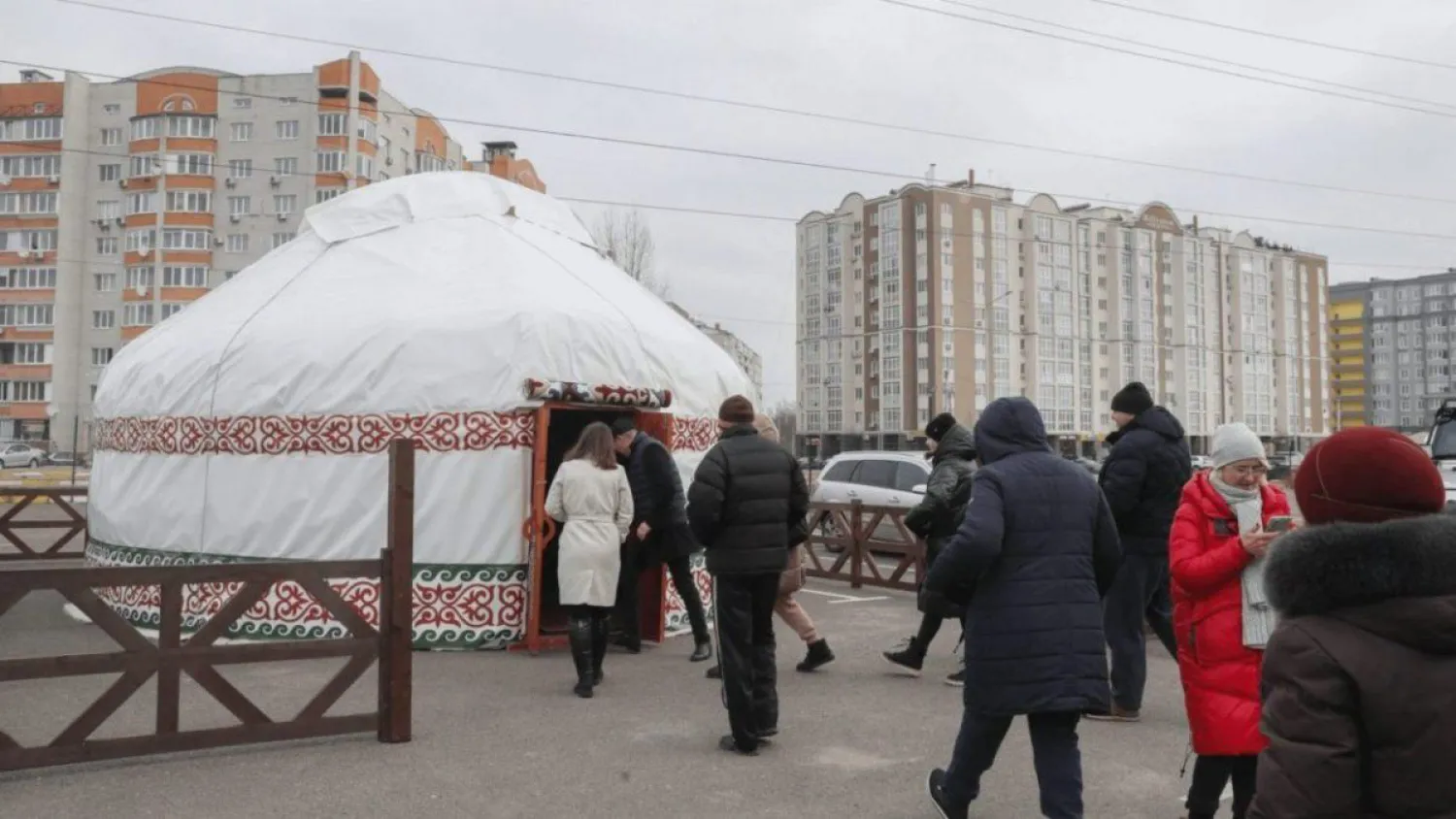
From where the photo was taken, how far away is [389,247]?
963 cm

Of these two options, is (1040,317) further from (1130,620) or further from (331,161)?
(1130,620)

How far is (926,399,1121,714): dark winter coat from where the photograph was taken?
3.65 metres

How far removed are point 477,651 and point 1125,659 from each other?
4.53 meters

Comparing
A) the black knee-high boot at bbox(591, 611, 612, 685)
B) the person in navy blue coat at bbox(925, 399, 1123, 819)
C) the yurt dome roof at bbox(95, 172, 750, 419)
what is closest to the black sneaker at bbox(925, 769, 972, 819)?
the person in navy blue coat at bbox(925, 399, 1123, 819)

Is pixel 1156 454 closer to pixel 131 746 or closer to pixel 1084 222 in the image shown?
pixel 131 746

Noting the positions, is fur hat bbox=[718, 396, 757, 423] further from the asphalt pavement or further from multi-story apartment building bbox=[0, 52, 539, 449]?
multi-story apartment building bbox=[0, 52, 539, 449]

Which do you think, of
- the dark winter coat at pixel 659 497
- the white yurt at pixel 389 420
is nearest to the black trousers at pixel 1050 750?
the dark winter coat at pixel 659 497

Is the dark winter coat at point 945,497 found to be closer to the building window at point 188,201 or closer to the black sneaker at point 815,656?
the black sneaker at point 815,656

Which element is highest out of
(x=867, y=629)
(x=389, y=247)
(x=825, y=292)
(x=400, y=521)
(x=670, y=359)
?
(x=825, y=292)

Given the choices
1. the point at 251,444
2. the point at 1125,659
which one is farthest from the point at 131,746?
the point at 1125,659

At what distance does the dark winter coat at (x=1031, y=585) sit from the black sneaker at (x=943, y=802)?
1.48 feet

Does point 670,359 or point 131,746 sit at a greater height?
point 670,359

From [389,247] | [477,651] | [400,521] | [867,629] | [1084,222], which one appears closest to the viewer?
[400,521]

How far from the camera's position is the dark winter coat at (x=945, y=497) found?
20.7ft
